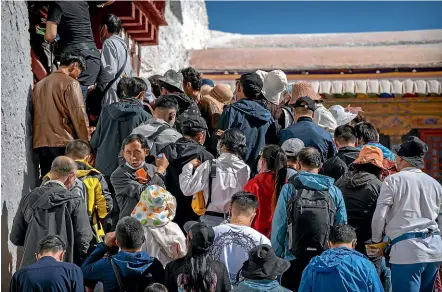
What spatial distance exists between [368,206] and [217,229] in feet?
4.41

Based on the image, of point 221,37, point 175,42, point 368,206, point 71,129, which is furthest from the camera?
point 221,37

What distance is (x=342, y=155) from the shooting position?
727cm

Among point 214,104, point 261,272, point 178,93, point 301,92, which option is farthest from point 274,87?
point 261,272

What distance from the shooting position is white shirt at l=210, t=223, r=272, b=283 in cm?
555

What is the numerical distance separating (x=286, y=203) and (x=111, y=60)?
3.19 m

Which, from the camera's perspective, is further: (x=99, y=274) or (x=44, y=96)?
(x=44, y=96)

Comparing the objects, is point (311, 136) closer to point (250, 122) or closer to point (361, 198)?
point (250, 122)

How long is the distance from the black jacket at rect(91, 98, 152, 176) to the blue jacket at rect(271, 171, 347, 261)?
1865mm

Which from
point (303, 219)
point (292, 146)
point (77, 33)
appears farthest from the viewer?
point (77, 33)

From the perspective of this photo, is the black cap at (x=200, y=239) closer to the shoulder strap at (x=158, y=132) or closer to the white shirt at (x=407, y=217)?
the white shirt at (x=407, y=217)

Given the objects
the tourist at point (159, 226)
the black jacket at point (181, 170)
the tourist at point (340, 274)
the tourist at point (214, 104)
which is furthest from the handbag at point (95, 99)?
the tourist at point (340, 274)

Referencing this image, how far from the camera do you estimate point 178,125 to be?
803 cm

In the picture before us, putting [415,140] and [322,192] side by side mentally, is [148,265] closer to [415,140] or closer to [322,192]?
[322,192]

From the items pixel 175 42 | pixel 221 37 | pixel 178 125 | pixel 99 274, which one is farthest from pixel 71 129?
pixel 221 37
